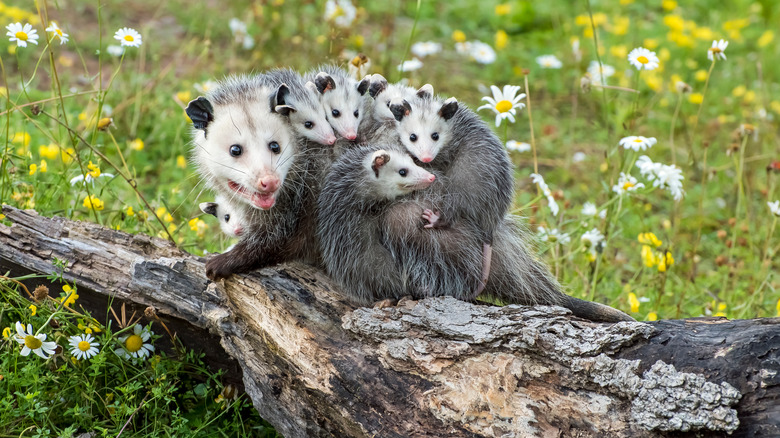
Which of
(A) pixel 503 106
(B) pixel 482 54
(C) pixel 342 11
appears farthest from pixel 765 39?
(A) pixel 503 106

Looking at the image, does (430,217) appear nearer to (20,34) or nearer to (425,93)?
(425,93)

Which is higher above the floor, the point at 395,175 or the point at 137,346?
the point at 395,175

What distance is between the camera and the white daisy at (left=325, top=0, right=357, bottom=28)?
4.10 meters

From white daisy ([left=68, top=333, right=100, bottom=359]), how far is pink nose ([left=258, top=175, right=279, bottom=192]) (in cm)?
65

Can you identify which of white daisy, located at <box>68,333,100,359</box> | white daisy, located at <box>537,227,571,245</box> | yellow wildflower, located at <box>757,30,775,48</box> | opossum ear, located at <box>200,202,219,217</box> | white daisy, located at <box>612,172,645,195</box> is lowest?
white daisy, located at <box>68,333,100,359</box>

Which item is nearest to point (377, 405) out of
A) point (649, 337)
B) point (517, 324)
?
point (517, 324)

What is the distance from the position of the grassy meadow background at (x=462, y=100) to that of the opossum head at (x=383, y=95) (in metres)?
0.40

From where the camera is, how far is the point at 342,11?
13.6 ft

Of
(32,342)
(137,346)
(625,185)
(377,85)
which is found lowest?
(137,346)

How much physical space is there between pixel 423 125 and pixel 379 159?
22 centimetres

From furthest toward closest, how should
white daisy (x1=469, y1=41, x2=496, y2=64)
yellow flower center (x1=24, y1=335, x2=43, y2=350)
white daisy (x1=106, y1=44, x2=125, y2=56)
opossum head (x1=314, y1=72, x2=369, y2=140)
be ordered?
white daisy (x1=469, y1=41, x2=496, y2=64)
white daisy (x1=106, y1=44, x2=125, y2=56)
opossum head (x1=314, y1=72, x2=369, y2=140)
yellow flower center (x1=24, y1=335, x2=43, y2=350)

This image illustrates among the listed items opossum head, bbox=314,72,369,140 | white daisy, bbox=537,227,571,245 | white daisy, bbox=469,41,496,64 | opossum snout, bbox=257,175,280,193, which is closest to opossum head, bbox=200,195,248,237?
opossum snout, bbox=257,175,280,193

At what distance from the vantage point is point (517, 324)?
1.78 m

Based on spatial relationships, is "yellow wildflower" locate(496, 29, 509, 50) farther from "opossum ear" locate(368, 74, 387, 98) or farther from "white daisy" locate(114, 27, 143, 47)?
"white daisy" locate(114, 27, 143, 47)
